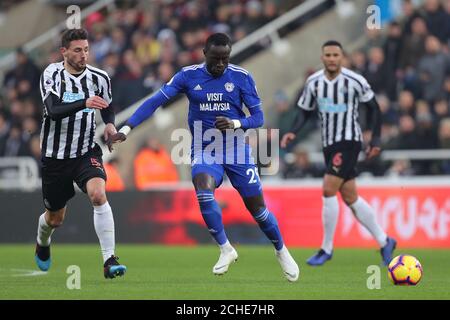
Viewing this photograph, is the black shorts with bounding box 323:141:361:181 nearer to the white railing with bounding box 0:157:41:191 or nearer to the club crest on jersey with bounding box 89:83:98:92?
the club crest on jersey with bounding box 89:83:98:92

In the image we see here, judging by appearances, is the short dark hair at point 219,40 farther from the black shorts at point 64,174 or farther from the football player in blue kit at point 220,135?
the black shorts at point 64,174

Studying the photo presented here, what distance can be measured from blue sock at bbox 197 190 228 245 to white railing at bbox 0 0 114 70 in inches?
530

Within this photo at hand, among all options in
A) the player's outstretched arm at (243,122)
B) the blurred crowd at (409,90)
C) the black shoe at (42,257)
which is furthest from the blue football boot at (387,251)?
the blurred crowd at (409,90)

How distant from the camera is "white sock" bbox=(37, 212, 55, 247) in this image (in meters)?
11.3

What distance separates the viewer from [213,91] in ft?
34.5

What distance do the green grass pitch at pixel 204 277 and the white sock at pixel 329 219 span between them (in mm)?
236

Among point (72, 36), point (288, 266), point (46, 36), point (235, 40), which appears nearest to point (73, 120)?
point (72, 36)

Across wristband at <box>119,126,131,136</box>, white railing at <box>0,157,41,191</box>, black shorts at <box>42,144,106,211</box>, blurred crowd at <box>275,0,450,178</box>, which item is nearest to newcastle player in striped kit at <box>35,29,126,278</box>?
black shorts at <box>42,144,106,211</box>

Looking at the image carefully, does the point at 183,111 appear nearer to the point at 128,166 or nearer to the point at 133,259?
the point at 128,166

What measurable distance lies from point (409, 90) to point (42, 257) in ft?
26.7

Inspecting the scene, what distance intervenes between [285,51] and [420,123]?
12.9 feet

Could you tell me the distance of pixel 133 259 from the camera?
45.7 ft

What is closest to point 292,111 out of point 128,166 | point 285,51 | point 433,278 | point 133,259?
point 285,51

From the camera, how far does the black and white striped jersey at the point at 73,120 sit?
10617 mm
